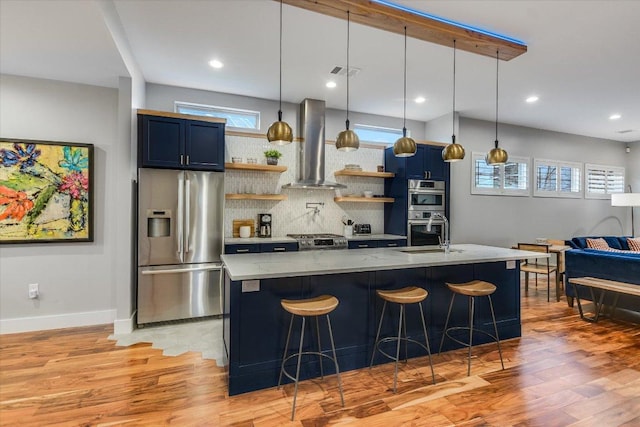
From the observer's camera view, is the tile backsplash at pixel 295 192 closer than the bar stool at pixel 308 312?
No

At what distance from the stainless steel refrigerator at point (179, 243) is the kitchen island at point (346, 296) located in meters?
1.18

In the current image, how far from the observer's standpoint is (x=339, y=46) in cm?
343

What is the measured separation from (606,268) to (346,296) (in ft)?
12.3

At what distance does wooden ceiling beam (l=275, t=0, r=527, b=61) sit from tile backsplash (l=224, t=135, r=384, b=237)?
2473mm

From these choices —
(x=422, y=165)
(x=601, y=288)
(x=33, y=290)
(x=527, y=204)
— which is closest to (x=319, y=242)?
(x=422, y=165)

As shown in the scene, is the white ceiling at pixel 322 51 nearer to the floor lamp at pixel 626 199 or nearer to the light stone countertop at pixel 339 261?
the light stone countertop at pixel 339 261

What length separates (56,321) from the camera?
145 inches

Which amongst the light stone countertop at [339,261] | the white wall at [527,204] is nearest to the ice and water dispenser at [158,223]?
the light stone countertop at [339,261]

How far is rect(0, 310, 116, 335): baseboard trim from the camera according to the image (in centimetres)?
354

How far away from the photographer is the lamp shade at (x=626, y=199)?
6.59 meters

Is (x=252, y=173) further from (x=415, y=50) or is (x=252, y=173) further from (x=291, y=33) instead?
(x=415, y=50)

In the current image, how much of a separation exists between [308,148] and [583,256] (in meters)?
4.15

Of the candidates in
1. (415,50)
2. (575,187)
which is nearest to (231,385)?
(415,50)

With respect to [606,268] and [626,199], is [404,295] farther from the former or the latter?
[626,199]
